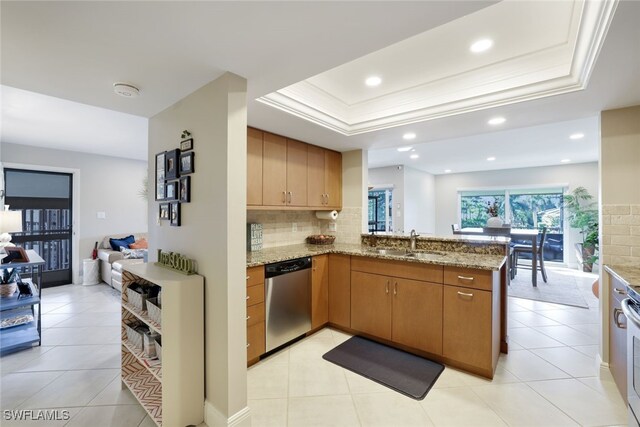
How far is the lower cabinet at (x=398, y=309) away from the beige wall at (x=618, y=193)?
1.33 m

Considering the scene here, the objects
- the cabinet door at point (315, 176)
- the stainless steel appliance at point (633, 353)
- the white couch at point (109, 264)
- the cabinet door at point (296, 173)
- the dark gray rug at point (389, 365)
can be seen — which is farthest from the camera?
the white couch at point (109, 264)

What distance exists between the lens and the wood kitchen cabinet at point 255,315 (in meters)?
2.41

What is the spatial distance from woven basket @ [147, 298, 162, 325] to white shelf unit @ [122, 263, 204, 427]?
0.09 feet

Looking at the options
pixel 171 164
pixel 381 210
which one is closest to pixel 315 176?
pixel 171 164

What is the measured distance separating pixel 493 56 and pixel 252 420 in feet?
10.4

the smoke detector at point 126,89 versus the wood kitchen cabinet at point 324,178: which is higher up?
the smoke detector at point 126,89

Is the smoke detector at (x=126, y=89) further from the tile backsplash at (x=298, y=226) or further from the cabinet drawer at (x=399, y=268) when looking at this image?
the cabinet drawer at (x=399, y=268)

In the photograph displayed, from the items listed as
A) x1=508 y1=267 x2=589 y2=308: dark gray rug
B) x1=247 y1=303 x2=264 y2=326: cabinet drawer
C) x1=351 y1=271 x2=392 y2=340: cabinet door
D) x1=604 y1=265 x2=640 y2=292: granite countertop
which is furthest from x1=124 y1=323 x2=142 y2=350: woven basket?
x1=508 y1=267 x2=589 y2=308: dark gray rug

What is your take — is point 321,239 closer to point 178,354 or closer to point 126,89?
point 178,354

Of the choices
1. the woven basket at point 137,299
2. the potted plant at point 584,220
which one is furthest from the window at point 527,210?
the woven basket at point 137,299

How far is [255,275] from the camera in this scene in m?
2.44

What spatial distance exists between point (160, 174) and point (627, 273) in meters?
3.55

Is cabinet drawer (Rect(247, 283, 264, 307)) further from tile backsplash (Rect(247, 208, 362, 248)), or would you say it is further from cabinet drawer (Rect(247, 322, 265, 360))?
tile backsplash (Rect(247, 208, 362, 248))

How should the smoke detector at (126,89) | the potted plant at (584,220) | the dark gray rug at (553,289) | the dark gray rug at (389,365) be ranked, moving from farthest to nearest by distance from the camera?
the potted plant at (584,220), the dark gray rug at (553,289), the dark gray rug at (389,365), the smoke detector at (126,89)
